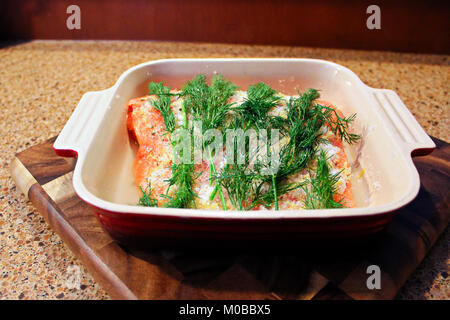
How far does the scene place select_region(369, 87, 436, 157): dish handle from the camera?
0.77 metres

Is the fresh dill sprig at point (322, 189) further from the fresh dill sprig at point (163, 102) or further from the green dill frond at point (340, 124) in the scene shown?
the fresh dill sprig at point (163, 102)

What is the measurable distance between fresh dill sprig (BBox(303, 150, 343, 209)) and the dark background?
102cm

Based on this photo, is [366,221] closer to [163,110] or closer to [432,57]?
[163,110]

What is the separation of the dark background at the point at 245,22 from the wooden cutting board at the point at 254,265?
1.09m

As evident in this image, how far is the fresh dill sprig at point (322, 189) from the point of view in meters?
0.77

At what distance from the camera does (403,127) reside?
826mm

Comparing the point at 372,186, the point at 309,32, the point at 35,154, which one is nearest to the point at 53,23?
the point at 35,154

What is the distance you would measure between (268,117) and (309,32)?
933 millimetres
